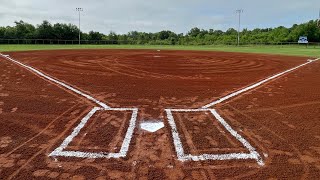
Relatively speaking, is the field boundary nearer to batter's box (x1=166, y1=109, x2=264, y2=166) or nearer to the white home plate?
batter's box (x1=166, y1=109, x2=264, y2=166)

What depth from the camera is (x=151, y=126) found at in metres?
6.15

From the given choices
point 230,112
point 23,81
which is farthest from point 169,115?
point 23,81

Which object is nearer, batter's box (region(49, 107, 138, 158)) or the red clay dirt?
the red clay dirt

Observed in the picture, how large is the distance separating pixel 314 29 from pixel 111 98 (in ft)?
294

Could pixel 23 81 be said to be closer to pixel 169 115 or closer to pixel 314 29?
pixel 169 115

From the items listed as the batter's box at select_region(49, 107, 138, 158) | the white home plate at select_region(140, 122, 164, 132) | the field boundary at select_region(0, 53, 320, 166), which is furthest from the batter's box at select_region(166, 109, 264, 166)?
the batter's box at select_region(49, 107, 138, 158)

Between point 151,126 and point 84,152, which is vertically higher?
point 151,126

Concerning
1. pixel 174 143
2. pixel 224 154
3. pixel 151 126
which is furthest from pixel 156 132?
pixel 224 154

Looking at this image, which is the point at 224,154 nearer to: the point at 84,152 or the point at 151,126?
the point at 151,126

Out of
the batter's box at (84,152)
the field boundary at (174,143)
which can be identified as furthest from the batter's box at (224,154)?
the batter's box at (84,152)

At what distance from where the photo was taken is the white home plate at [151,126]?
5973 millimetres

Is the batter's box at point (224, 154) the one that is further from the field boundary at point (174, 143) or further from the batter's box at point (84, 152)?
the batter's box at point (84, 152)

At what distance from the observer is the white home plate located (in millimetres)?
5973

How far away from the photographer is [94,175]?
4.11 metres
